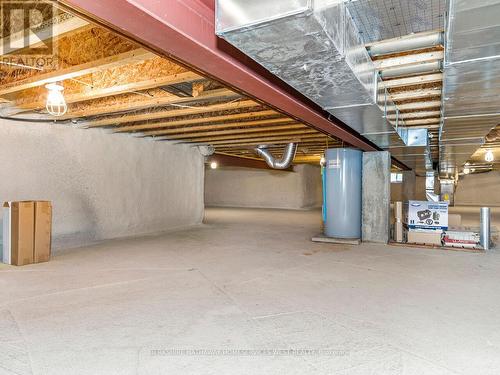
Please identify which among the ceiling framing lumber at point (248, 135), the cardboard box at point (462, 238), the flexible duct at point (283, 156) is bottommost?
the cardboard box at point (462, 238)

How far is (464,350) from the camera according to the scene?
1.78 m

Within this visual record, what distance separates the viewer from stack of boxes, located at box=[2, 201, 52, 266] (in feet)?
11.6

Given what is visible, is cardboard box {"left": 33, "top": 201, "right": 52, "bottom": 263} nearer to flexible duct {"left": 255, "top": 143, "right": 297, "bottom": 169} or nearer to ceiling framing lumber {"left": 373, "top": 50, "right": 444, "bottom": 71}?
ceiling framing lumber {"left": 373, "top": 50, "right": 444, "bottom": 71}

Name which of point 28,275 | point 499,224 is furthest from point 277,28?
Result: point 499,224

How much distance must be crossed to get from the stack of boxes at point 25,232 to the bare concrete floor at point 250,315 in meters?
0.18

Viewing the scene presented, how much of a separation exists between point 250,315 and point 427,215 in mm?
3876

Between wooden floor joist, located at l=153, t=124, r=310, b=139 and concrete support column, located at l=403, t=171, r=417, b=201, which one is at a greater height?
wooden floor joist, located at l=153, t=124, r=310, b=139

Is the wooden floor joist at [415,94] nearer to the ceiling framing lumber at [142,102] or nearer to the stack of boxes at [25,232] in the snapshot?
the ceiling framing lumber at [142,102]

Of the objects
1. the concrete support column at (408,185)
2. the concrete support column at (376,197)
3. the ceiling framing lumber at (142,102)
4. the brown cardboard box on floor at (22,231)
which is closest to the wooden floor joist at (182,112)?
the ceiling framing lumber at (142,102)

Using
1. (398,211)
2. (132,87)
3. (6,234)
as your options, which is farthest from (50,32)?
(398,211)

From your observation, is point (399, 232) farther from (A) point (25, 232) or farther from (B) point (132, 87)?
(A) point (25, 232)

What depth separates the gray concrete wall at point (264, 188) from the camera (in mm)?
12359

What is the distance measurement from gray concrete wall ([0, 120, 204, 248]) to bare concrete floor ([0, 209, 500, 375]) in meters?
1.00

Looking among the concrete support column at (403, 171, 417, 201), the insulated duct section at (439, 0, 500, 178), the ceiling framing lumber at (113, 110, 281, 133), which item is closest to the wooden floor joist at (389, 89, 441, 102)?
the insulated duct section at (439, 0, 500, 178)
